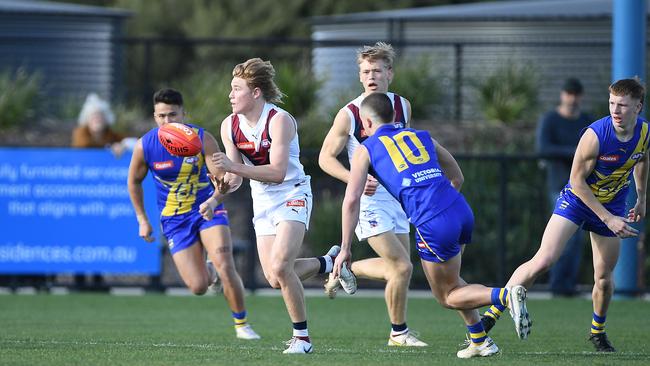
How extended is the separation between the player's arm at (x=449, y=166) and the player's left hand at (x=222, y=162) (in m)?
1.40

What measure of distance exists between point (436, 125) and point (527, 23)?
3.25 meters

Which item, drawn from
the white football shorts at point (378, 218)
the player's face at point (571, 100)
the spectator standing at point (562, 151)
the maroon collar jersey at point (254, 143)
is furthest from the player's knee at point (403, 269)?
the player's face at point (571, 100)

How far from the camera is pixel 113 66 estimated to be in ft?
62.7

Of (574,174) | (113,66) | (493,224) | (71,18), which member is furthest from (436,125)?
(574,174)

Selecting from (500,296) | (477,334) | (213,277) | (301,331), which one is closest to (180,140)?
(213,277)

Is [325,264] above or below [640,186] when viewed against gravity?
below

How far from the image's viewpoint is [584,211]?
29.0 ft

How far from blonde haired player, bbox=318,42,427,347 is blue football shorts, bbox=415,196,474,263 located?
1239mm

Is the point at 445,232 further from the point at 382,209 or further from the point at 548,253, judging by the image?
the point at 382,209

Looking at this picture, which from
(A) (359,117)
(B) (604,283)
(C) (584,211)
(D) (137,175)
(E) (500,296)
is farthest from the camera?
(D) (137,175)

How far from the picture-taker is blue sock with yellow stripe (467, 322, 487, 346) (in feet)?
27.2

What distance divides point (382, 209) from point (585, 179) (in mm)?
1537

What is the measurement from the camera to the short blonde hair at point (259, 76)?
8.83 meters

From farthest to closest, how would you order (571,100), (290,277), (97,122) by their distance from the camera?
(97,122), (571,100), (290,277)
